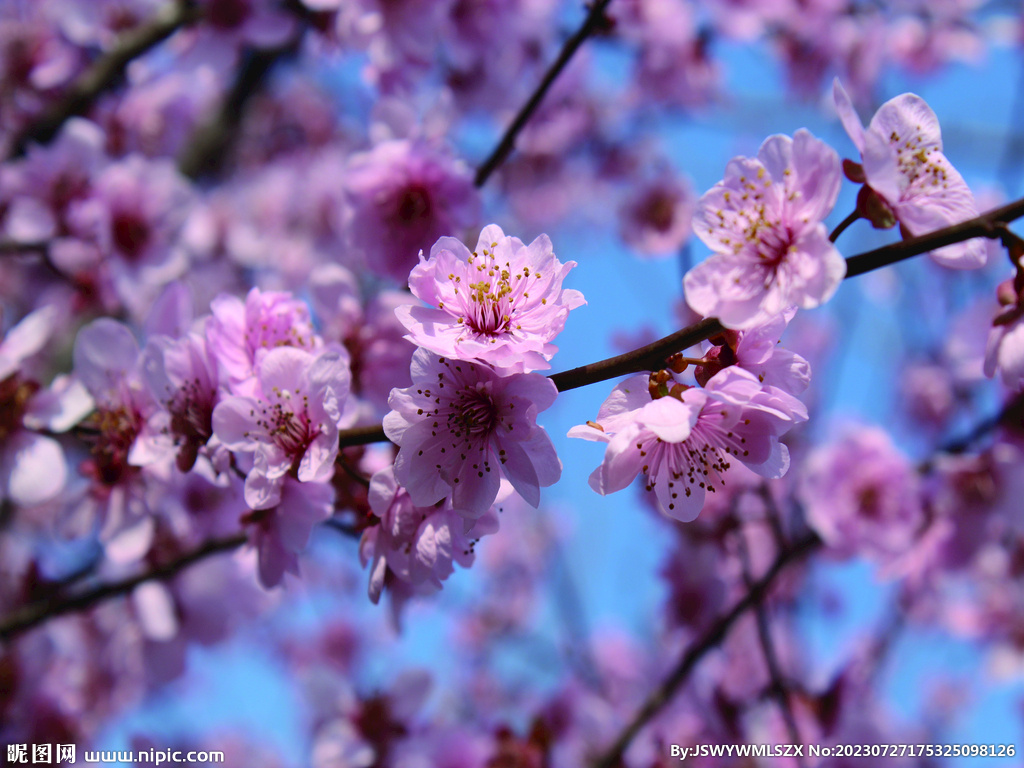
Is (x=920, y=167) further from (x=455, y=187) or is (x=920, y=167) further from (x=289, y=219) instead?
(x=289, y=219)

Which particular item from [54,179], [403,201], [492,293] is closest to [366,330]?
[403,201]

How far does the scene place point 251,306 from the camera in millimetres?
1458

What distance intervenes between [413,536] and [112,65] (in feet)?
8.92

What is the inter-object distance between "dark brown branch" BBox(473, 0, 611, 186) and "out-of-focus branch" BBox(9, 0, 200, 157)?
174 cm

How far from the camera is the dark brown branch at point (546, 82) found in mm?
1796

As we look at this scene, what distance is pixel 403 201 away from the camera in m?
1.93

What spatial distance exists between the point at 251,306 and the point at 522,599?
22.4 ft

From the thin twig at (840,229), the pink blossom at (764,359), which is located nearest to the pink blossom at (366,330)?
the pink blossom at (764,359)

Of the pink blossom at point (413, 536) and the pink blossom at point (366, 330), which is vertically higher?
the pink blossom at point (413, 536)

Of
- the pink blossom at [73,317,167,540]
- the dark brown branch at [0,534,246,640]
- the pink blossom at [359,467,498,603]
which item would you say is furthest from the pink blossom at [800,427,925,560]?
the pink blossom at [73,317,167,540]

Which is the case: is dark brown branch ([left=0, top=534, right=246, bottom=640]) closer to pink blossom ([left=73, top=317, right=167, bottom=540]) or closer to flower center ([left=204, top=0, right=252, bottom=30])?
pink blossom ([left=73, top=317, right=167, bottom=540])

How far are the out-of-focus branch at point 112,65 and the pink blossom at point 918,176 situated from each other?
2718 mm

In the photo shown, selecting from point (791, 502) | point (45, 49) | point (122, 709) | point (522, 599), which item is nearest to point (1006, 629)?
point (791, 502)

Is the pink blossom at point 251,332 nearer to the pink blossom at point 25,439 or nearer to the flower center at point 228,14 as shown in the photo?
the pink blossom at point 25,439
